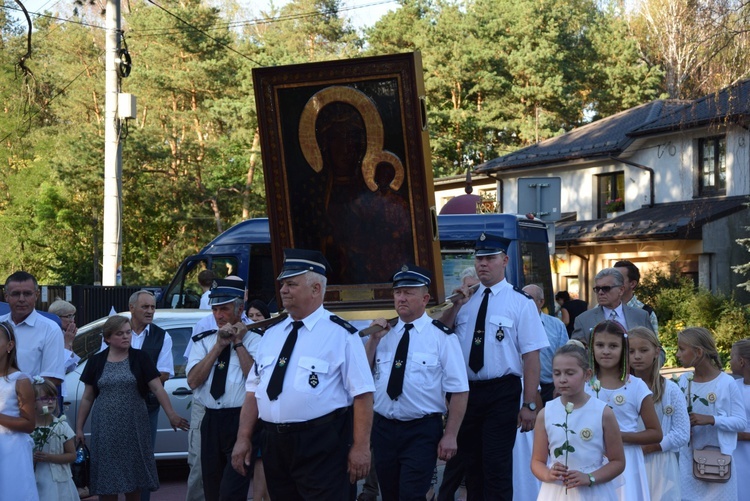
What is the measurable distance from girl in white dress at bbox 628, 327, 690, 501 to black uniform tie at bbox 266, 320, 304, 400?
8.44 ft

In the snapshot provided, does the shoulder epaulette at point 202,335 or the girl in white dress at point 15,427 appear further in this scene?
the shoulder epaulette at point 202,335

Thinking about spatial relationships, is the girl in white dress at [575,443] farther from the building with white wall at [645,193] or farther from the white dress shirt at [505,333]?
the building with white wall at [645,193]

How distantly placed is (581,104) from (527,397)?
4468 cm

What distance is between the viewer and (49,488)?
26.5 feet

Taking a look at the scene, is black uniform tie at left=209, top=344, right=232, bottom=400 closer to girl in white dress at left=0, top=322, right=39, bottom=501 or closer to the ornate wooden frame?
girl in white dress at left=0, top=322, right=39, bottom=501

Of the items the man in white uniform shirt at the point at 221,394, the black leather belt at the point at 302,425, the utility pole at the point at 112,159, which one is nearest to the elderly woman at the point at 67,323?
the man in white uniform shirt at the point at 221,394

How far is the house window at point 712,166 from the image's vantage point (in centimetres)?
3188

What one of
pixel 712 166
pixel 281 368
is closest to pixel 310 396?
pixel 281 368

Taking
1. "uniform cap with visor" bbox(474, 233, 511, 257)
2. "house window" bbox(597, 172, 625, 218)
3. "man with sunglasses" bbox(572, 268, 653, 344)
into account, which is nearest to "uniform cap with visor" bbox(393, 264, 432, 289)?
"uniform cap with visor" bbox(474, 233, 511, 257)

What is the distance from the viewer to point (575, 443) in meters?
5.94

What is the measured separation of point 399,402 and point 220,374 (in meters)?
1.55

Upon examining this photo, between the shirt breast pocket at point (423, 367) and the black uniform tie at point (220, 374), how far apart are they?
155cm

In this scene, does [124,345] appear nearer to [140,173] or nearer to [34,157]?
[140,173]

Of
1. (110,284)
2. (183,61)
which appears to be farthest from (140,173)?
(110,284)
